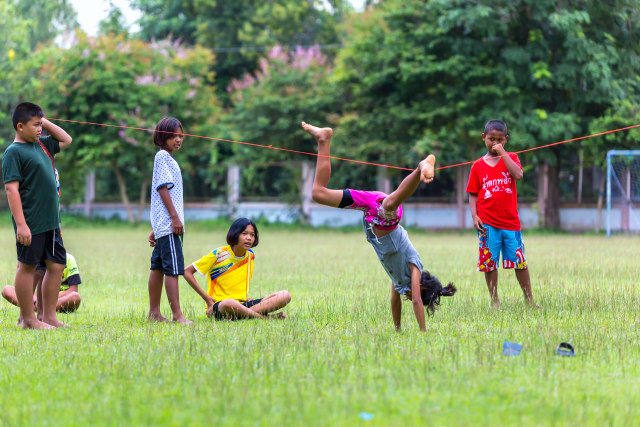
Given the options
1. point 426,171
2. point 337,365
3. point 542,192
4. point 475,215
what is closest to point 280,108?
point 542,192

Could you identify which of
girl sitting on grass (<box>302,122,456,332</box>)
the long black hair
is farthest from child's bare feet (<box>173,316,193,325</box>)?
the long black hair

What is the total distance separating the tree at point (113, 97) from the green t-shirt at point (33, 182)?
22.7 metres

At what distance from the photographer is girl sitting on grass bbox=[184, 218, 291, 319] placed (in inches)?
278

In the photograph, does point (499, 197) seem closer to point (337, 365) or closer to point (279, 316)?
point (279, 316)

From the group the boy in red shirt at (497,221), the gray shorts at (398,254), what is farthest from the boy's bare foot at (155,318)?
the boy in red shirt at (497,221)

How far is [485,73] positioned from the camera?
23.5 meters

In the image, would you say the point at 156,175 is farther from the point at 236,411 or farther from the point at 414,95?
the point at 414,95

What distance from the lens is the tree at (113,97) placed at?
29.0 meters

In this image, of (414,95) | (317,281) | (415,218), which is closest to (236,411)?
(317,281)

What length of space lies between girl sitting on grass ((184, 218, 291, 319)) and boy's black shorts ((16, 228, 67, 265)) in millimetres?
1066

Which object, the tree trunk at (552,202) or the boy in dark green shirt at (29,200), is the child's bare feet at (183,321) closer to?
the boy in dark green shirt at (29,200)

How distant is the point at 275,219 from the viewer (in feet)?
105

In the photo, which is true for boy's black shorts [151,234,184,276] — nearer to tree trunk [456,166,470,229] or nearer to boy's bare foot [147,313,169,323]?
boy's bare foot [147,313,169,323]

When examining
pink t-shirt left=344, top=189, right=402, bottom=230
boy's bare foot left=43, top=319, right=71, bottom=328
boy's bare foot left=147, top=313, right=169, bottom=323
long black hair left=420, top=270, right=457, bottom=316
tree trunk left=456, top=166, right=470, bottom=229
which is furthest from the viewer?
tree trunk left=456, top=166, right=470, bottom=229
